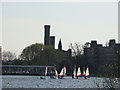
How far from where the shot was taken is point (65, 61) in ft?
559

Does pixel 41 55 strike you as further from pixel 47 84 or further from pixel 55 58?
pixel 47 84

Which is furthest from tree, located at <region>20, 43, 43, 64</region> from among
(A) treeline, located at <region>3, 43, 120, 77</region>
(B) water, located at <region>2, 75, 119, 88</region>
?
(B) water, located at <region>2, 75, 119, 88</region>

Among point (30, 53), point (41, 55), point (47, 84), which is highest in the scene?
point (30, 53)

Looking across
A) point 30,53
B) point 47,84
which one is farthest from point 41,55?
point 47,84

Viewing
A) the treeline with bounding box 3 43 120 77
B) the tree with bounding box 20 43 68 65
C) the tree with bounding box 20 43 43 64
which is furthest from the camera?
the tree with bounding box 20 43 43 64

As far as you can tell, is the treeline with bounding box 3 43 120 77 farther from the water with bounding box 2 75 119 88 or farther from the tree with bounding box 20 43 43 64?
the water with bounding box 2 75 119 88

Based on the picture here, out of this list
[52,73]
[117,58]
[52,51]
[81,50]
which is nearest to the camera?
[117,58]

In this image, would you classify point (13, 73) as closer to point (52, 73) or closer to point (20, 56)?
point (20, 56)

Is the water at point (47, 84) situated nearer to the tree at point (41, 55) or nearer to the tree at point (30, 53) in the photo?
the tree at point (41, 55)

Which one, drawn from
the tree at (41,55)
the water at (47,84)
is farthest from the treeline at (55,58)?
the water at (47,84)

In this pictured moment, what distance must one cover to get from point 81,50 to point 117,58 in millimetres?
136694

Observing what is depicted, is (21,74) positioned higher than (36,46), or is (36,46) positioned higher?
(36,46)

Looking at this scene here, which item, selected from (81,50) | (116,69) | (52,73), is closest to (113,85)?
(116,69)

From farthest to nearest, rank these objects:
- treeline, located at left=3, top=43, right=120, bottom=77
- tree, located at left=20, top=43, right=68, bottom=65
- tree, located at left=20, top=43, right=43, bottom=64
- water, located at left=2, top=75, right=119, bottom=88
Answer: tree, located at left=20, top=43, right=43, bottom=64 < tree, located at left=20, top=43, right=68, bottom=65 < treeline, located at left=3, top=43, right=120, bottom=77 < water, located at left=2, top=75, right=119, bottom=88
